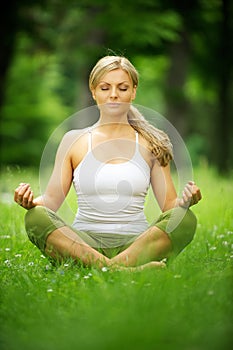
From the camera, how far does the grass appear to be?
8.34ft

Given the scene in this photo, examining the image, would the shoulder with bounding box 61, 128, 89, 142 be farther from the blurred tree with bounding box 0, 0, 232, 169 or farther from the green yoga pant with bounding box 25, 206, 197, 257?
the blurred tree with bounding box 0, 0, 232, 169

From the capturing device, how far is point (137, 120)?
14.2ft

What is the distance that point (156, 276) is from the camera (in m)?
3.32

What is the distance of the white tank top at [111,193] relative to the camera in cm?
405

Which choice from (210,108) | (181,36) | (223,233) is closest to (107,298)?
(223,233)

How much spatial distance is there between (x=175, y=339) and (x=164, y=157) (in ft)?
6.04

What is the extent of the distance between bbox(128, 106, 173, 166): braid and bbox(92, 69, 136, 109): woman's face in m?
0.20

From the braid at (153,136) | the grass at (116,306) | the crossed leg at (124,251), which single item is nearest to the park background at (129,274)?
the grass at (116,306)

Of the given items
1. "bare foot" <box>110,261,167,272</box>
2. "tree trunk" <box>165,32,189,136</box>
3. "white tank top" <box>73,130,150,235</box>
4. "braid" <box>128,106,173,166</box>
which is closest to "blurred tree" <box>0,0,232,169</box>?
"tree trunk" <box>165,32,189,136</box>

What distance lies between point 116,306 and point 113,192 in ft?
4.00

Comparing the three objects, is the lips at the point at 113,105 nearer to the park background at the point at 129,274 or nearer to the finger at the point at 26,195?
the park background at the point at 129,274

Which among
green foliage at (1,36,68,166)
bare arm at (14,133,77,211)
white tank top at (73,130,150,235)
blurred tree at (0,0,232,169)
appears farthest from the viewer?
green foliage at (1,36,68,166)

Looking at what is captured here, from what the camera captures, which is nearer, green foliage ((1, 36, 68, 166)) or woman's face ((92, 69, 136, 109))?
woman's face ((92, 69, 136, 109))

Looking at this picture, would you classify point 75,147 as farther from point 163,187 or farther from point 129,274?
point 129,274
